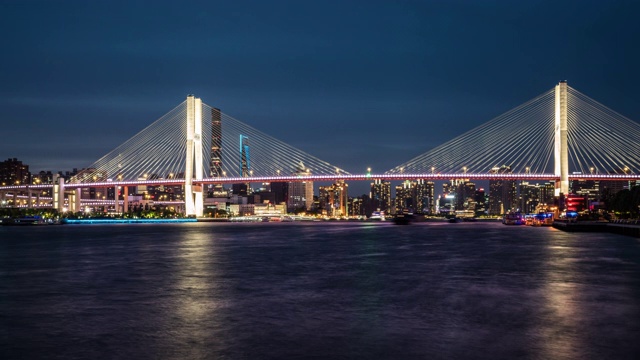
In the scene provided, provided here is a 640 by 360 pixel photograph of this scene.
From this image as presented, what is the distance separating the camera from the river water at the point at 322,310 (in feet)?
36.7

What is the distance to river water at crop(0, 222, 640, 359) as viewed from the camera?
11172 mm

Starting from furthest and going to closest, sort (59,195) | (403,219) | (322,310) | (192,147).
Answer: (59,195) < (403,219) < (192,147) < (322,310)

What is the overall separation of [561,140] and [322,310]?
213 ft

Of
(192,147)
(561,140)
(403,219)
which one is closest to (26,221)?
(192,147)

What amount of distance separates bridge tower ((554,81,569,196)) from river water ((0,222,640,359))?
1889 inches

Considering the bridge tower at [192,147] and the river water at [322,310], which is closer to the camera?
the river water at [322,310]

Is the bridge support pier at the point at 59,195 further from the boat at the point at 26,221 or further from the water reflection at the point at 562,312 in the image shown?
the water reflection at the point at 562,312

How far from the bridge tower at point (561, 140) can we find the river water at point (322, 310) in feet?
157

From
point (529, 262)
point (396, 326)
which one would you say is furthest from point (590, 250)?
point (396, 326)

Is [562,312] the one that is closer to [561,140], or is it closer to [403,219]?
[561,140]

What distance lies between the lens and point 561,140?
74375 mm

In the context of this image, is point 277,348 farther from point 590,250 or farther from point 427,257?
point 590,250

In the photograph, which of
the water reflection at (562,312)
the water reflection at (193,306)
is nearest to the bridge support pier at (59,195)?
the water reflection at (193,306)

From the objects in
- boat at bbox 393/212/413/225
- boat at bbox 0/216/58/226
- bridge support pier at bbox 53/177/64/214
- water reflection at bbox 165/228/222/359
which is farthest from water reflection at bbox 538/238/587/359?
boat at bbox 0/216/58/226
